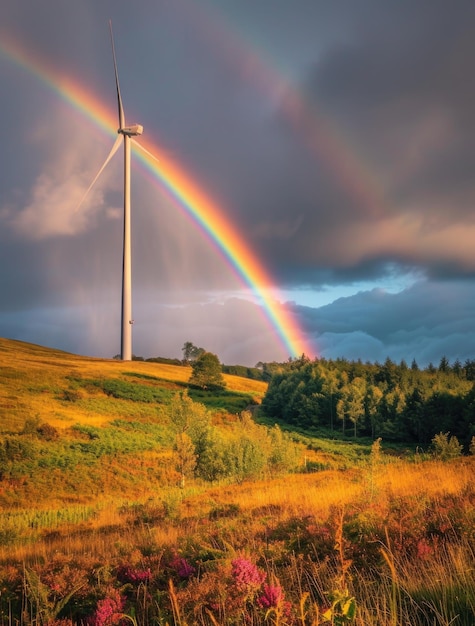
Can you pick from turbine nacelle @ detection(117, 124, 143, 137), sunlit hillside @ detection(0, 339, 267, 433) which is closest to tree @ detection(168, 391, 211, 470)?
sunlit hillside @ detection(0, 339, 267, 433)

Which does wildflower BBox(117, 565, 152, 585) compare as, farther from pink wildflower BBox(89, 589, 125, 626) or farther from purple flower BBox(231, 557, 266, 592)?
purple flower BBox(231, 557, 266, 592)

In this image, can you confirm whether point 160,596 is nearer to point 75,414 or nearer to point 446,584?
point 446,584

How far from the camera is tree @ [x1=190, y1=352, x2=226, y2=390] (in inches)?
3494

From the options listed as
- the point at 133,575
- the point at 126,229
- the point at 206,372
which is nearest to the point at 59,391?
the point at 126,229

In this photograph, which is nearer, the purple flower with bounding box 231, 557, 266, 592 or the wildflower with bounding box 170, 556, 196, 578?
the purple flower with bounding box 231, 557, 266, 592

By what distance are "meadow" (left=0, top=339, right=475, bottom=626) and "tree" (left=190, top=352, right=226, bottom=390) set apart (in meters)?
26.1

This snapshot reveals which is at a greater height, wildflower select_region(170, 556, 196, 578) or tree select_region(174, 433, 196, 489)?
wildflower select_region(170, 556, 196, 578)

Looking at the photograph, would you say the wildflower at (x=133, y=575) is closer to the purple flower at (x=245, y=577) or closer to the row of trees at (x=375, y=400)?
the purple flower at (x=245, y=577)

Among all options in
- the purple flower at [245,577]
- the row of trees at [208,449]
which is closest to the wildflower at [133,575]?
the purple flower at [245,577]

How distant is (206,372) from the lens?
292 feet

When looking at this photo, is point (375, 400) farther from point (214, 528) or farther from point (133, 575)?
point (133, 575)

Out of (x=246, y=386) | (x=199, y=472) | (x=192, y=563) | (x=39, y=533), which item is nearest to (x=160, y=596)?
(x=192, y=563)

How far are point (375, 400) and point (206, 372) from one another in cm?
3279

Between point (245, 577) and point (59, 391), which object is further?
point (59, 391)
